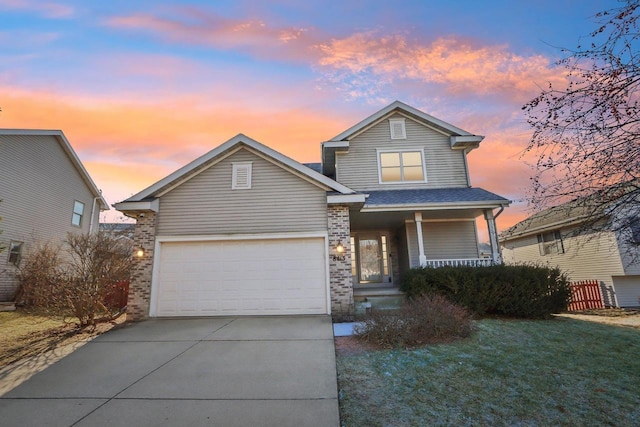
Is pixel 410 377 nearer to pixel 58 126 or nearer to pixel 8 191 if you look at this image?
pixel 8 191

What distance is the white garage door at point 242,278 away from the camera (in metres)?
9.39

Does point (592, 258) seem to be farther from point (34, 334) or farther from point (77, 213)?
point (77, 213)

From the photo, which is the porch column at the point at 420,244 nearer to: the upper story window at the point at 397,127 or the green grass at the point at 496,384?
the upper story window at the point at 397,127

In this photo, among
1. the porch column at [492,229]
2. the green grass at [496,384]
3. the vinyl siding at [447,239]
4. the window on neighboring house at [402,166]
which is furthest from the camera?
the window on neighboring house at [402,166]

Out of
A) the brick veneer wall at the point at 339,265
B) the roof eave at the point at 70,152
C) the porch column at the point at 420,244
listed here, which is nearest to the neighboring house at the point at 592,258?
the porch column at the point at 420,244

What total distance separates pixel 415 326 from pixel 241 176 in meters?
6.97

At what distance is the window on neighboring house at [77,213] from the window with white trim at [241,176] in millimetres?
13242

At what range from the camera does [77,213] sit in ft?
58.9

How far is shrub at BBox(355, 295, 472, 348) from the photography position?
6.21 metres

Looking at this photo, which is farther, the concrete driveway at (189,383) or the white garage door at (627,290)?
the white garage door at (627,290)

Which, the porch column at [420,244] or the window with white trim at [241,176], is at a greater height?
the window with white trim at [241,176]

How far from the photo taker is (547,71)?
4.19 metres

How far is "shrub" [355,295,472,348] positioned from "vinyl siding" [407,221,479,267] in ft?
18.9

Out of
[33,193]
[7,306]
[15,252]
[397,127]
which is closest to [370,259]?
[397,127]
